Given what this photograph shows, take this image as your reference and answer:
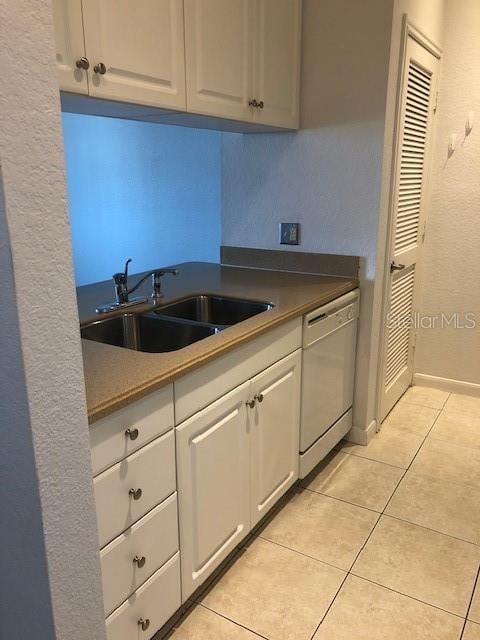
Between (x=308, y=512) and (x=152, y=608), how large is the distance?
93 cm

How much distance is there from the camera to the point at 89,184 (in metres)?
3.36

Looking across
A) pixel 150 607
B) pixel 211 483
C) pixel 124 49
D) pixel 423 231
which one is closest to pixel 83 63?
pixel 124 49

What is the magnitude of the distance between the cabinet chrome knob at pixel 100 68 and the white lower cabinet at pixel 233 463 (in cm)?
100

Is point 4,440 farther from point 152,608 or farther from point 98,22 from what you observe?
point 98,22

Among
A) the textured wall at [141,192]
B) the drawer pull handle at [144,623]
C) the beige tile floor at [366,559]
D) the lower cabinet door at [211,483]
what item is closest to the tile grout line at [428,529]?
the beige tile floor at [366,559]

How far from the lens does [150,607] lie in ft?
4.87

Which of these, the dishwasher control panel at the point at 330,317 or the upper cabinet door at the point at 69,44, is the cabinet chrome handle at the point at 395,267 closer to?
the dishwasher control panel at the point at 330,317

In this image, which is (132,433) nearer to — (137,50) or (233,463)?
(233,463)

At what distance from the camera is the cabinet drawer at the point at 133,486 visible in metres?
1.26

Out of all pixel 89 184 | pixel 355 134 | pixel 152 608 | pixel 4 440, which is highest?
pixel 355 134

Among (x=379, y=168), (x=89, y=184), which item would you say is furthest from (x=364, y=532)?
(x=89, y=184)

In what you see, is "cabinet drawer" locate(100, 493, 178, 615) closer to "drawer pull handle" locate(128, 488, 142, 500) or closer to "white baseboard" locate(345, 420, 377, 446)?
"drawer pull handle" locate(128, 488, 142, 500)

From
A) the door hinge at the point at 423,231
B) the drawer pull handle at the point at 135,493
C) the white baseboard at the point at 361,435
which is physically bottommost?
the white baseboard at the point at 361,435

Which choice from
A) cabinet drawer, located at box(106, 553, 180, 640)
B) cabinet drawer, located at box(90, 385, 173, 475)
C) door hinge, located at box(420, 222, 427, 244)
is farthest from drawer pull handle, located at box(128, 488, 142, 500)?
door hinge, located at box(420, 222, 427, 244)
